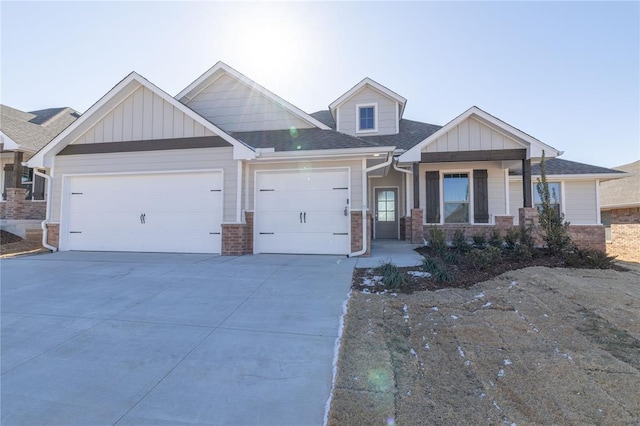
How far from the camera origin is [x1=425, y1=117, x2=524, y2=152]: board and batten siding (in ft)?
32.0

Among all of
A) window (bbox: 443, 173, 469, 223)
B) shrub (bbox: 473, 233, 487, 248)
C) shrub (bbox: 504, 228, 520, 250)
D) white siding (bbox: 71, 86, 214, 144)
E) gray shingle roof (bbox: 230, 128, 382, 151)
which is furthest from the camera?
window (bbox: 443, 173, 469, 223)

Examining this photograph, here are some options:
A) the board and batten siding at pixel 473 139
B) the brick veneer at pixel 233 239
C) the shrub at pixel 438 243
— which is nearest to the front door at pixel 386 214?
the board and batten siding at pixel 473 139

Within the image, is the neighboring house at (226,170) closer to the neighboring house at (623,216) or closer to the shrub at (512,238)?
the shrub at (512,238)

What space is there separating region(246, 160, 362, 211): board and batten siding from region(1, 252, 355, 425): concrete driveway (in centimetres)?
257

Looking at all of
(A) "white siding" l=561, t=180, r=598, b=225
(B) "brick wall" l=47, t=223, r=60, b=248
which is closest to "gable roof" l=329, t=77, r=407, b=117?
(A) "white siding" l=561, t=180, r=598, b=225

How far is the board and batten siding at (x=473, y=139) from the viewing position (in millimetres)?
9750

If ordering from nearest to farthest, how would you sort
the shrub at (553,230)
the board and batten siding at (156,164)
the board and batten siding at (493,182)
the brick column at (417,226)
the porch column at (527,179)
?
the shrub at (553,230)
the board and batten siding at (156,164)
the porch column at (527,179)
the brick column at (417,226)
the board and batten siding at (493,182)

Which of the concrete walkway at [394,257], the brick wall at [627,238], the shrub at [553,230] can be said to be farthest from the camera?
the brick wall at [627,238]

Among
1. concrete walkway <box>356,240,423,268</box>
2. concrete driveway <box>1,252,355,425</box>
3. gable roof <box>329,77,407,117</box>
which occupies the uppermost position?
gable roof <box>329,77,407,117</box>

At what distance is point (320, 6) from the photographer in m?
8.01

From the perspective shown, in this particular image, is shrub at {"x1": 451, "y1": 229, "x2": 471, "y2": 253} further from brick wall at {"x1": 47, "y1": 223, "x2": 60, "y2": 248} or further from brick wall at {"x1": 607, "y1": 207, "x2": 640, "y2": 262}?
brick wall at {"x1": 47, "y1": 223, "x2": 60, "y2": 248}

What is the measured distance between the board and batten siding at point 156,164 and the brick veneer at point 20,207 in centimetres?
414

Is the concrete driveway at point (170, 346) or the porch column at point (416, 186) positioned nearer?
the concrete driveway at point (170, 346)

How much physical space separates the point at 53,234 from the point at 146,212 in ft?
9.74
